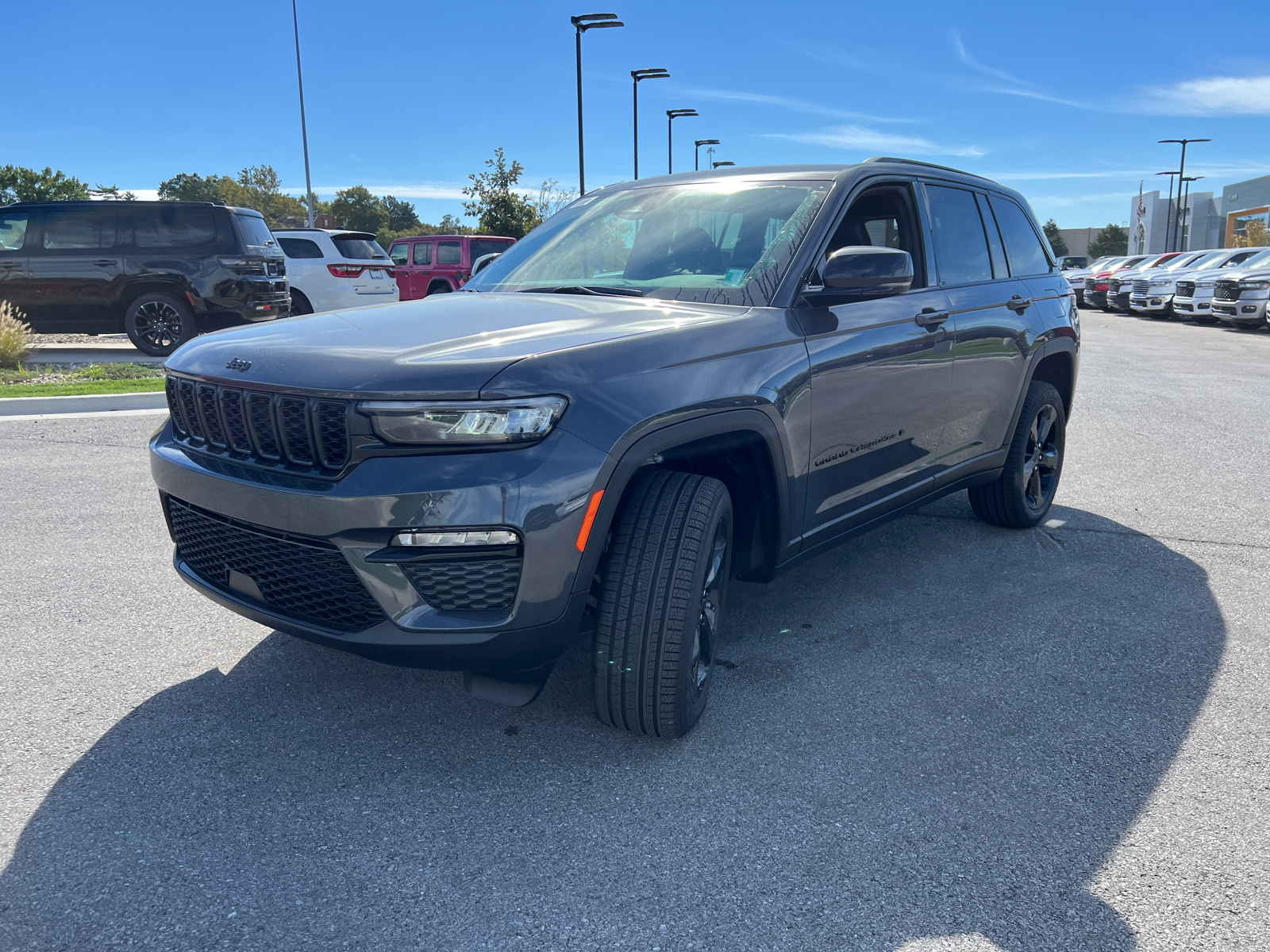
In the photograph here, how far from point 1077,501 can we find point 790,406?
3.63 m

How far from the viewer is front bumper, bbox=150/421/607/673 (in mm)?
2334

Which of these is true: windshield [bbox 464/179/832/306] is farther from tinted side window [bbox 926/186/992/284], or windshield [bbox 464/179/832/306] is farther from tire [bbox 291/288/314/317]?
tire [bbox 291/288/314/317]

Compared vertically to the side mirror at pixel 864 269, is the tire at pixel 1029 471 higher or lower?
lower

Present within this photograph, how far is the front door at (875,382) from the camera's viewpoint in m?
3.31

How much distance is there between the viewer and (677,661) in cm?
270

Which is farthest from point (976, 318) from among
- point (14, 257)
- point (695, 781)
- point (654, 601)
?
point (14, 257)

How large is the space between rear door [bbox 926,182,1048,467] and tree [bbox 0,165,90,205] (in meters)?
85.7

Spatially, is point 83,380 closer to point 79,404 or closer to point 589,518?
point 79,404

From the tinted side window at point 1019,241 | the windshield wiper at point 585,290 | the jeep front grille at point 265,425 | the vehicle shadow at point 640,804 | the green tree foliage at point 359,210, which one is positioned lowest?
the vehicle shadow at point 640,804

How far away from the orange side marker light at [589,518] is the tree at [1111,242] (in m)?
101

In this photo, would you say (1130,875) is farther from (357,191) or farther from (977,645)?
(357,191)

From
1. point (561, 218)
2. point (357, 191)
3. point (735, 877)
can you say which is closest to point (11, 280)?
point (561, 218)

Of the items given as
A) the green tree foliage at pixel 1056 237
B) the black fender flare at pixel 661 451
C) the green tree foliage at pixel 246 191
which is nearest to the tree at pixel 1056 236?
the green tree foliage at pixel 1056 237

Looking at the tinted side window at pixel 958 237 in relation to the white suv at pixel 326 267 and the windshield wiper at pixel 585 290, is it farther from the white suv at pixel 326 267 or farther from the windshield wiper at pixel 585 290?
the white suv at pixel 326 267
